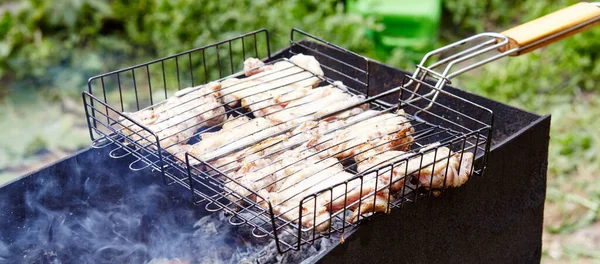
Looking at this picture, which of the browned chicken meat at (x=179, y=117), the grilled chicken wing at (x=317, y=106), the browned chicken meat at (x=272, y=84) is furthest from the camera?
the browned chicken meat at (x=272, y=84)

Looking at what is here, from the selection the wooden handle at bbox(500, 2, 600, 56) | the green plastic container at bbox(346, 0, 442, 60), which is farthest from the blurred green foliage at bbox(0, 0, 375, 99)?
the wooden handle at bbox(500, 2, 600, 56)

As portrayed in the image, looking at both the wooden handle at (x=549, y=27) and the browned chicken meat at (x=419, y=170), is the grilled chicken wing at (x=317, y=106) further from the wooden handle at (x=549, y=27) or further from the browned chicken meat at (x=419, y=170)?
the wooden handle at (x=549, y=27)

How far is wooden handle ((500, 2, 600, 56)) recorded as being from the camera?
2688 mm

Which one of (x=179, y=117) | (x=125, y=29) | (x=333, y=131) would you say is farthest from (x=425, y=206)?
(x=125, y=29)

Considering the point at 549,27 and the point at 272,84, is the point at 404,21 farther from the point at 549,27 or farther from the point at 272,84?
the point at 272,84

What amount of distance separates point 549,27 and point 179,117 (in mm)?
1588

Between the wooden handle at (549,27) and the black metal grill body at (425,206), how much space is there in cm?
29

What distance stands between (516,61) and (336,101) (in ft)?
12.3

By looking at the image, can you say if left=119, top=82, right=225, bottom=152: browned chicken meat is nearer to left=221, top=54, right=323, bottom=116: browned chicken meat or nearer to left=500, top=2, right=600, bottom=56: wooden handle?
left=221, top=54, right=323, bottom=116: browned chicken meat

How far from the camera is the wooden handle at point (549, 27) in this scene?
106 inches

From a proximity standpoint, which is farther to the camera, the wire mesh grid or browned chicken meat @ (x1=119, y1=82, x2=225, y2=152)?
browned chicken meat @ (x1=119, y1=82, x2=225, y2=152)

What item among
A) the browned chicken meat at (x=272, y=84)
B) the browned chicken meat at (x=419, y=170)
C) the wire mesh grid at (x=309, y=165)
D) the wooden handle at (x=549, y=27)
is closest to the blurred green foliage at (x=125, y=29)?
the browned chicken meat at (x=272, y=84)

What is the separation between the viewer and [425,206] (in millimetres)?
2326

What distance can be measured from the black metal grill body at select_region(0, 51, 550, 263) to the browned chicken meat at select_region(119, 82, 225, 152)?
0.86 ft
